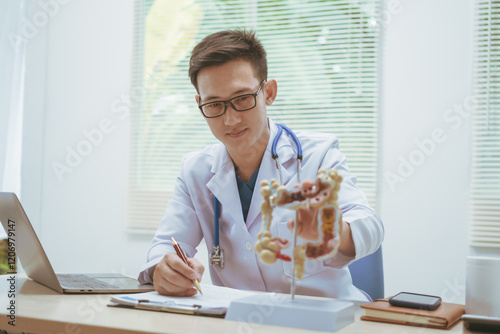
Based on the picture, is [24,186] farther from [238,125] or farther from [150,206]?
[238,125]

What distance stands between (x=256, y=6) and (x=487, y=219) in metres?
2.06

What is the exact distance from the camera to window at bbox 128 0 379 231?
3.32 meters

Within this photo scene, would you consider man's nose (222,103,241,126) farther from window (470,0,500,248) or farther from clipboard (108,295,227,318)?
window (470,0,500,248)

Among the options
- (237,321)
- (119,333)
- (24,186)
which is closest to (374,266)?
(237,321)

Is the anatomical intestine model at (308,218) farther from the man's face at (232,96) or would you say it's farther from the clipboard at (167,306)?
the man's face at (232,96)

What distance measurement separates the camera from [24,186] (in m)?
3.97

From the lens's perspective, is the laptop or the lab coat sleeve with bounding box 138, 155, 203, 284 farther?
the lab coat sleeve with bounding box 138, 155, 203, 284

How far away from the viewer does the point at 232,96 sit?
5.34 ft

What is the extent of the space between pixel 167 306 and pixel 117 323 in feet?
0.51

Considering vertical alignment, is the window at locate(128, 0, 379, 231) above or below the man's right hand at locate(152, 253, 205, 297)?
above

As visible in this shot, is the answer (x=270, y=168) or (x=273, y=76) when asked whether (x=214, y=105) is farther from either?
(x=273, y=76)

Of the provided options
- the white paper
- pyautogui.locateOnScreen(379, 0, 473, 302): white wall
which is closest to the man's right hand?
the white paper

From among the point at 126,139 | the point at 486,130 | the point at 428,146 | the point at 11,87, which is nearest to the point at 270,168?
the point at 428,146

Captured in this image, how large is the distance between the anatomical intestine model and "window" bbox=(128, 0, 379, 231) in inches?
88.9
